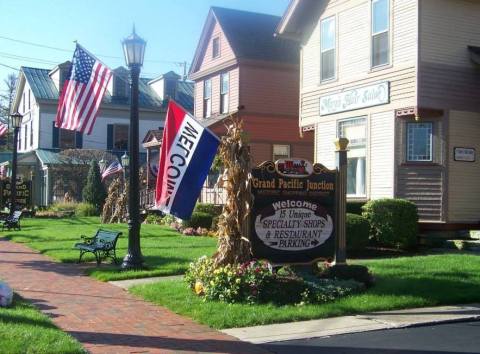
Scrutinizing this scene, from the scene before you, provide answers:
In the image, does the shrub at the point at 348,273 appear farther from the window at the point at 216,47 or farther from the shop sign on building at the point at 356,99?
the window at the point at 216,47

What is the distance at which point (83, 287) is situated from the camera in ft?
37.6

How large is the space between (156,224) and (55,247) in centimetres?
863

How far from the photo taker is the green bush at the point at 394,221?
16.0m

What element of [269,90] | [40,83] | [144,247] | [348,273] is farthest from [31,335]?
[40,83]

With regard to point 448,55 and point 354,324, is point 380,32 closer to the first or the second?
point 448,55

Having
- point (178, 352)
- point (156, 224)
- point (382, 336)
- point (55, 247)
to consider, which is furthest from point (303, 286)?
point (156, 224)

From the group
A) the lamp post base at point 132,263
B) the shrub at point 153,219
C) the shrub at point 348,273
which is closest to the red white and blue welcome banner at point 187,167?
the shrub at point 348,273

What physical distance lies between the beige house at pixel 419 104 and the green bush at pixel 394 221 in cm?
111

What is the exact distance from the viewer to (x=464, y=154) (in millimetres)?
17031

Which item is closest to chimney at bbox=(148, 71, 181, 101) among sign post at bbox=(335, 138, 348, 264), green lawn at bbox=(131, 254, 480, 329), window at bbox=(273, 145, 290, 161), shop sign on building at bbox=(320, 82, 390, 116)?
window at bbox=(273, 145, 290, 161)

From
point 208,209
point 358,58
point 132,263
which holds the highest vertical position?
point 358,58

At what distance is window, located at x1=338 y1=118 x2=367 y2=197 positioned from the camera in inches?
738

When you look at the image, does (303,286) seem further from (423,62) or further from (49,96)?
(49,96)

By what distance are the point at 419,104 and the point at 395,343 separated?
10.1 metres
